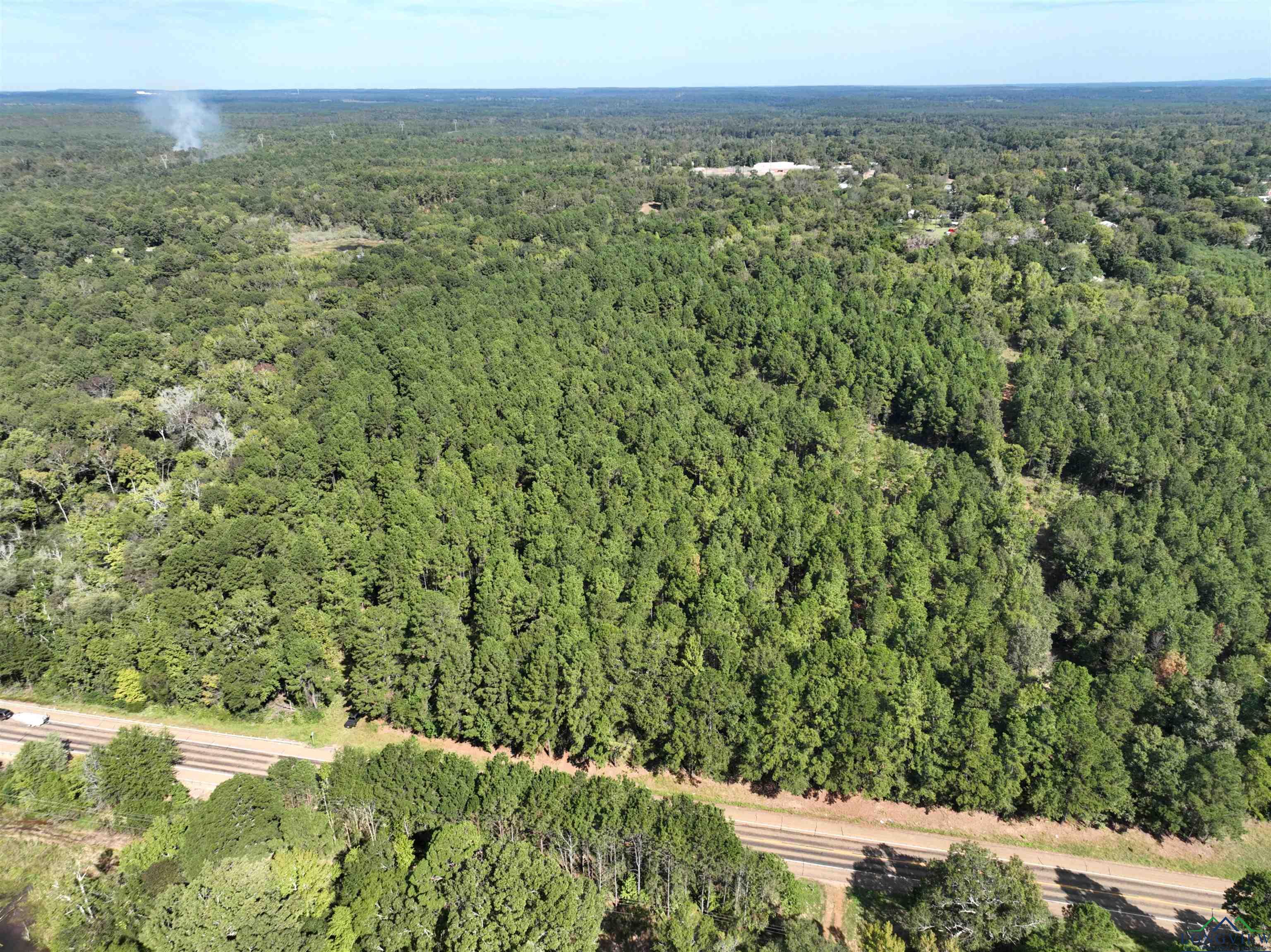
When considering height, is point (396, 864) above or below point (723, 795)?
above

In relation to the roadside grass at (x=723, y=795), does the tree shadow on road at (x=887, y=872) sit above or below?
below

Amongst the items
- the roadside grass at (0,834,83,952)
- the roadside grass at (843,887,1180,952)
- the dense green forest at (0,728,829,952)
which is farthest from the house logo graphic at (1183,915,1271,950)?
the roadside grass at (0,834,83,952)

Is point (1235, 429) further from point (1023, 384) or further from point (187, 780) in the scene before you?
point (187, 780)

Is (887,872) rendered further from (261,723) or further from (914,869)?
(261,723)

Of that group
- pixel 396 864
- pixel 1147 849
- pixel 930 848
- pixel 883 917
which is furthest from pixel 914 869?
pixel 396 864

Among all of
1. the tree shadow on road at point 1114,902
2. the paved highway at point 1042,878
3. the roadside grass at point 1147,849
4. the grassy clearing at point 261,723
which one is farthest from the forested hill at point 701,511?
the tree shadow on road at point 1114,902

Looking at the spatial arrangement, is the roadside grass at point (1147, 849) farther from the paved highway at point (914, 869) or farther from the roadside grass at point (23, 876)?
the roadside grass at point (23, 876)

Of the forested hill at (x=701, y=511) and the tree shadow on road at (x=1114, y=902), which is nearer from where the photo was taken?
the tree shadow on road at (x=1114, y=902)
